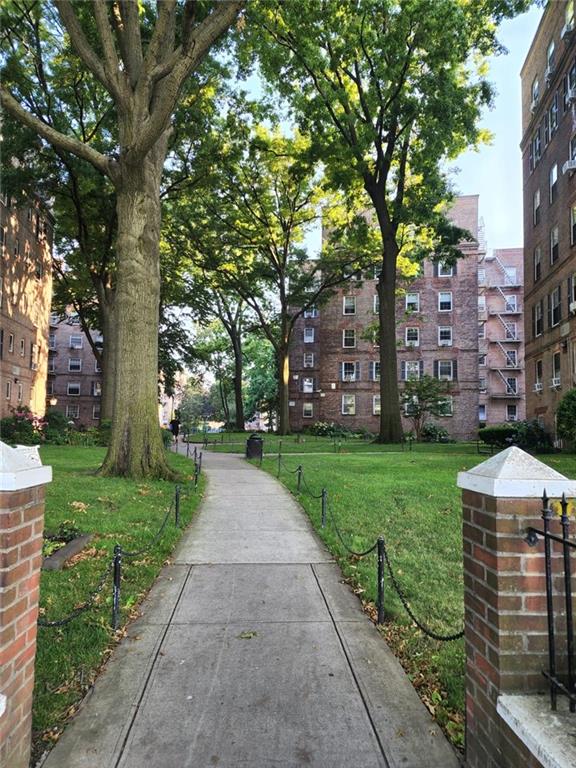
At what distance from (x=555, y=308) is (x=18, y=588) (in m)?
26.2

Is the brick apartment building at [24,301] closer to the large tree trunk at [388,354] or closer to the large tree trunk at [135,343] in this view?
the large tree trunk at [135,343]

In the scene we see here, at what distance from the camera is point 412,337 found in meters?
40.8

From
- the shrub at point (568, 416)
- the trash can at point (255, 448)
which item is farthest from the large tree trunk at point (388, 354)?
the shrub at point (568, 416)

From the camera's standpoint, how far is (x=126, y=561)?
19.6ft

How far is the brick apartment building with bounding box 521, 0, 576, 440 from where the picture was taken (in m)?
22.1

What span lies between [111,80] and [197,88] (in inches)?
307

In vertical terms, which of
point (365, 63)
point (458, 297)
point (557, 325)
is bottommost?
point (557, 325)

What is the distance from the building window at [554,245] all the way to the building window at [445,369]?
52.5 feet

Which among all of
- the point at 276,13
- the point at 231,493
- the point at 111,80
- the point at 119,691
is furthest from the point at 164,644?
the point at 276,13

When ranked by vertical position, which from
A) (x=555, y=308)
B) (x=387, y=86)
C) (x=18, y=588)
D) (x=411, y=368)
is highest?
(x=387, y=86)

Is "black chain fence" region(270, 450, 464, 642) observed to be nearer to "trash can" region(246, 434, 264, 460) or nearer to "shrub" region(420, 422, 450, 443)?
"trash can" region(246, 434, 264, 460)

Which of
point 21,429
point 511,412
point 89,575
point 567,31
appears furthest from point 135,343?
point 511,412

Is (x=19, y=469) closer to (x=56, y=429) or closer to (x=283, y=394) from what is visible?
(x=56, y=429)

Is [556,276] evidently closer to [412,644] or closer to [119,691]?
[412,644]
